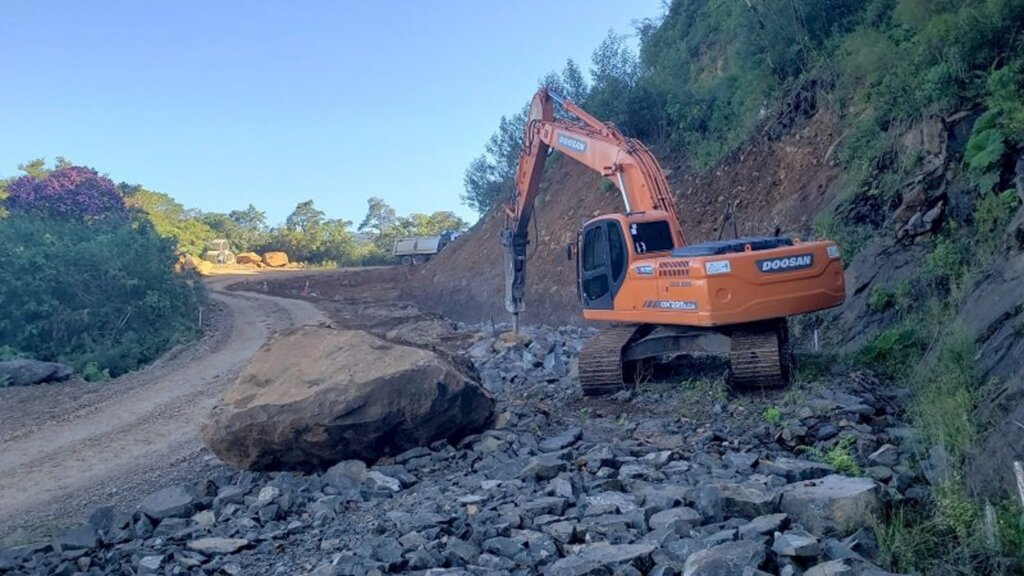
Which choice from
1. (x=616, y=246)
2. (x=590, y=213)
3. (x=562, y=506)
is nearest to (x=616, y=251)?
(x=616, y=246)

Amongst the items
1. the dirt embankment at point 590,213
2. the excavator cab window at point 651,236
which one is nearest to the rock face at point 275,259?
the dirt embankment at point 590,213

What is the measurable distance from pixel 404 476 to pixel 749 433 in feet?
10.1

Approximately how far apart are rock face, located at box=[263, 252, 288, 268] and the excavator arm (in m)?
41.3

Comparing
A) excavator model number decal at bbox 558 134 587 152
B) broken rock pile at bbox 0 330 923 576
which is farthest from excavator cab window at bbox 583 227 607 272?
excavator model number decal at bbox 558 134 587 152

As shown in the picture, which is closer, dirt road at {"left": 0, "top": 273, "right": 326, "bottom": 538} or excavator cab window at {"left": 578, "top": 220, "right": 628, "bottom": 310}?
dirt road at {"left": 0, "top": 273, "right": 326, "bottom": 538}

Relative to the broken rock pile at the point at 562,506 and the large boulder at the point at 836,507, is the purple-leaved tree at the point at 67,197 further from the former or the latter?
the large boulder at the point at 836,507

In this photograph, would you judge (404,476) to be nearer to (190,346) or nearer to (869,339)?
(869,339)

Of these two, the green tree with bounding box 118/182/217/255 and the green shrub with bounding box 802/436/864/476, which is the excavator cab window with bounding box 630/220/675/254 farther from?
the green tree with bounding box 118/182/217/255

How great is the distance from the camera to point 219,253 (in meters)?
53.9

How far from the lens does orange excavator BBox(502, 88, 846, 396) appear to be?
892 centimetres

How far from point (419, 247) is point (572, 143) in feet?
105

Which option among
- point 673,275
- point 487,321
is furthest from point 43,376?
point 673,275

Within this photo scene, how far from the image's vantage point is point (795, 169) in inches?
695

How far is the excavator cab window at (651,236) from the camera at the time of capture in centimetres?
1023
